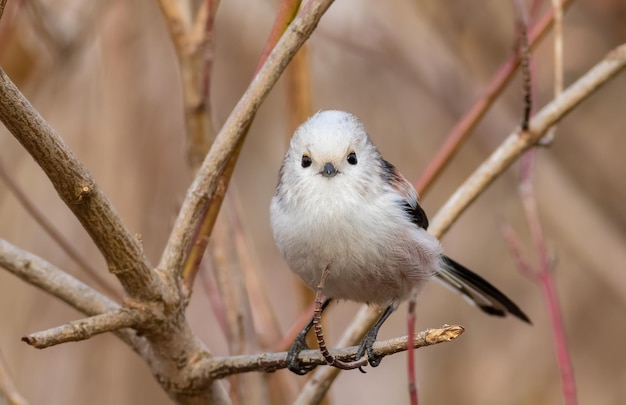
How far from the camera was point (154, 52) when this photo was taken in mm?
3326

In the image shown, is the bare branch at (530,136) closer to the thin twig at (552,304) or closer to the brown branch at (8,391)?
the thin twig at (552,304)

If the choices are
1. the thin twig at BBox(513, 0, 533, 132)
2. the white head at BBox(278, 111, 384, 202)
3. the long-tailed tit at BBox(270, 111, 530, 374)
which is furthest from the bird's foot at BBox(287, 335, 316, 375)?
the thin twig at BBox(513, 0, 533, 132)

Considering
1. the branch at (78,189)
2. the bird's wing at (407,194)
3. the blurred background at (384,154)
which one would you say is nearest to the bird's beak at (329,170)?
the bird's wing at (407,194)

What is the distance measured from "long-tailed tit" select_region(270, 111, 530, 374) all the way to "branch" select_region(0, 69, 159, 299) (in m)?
0.42

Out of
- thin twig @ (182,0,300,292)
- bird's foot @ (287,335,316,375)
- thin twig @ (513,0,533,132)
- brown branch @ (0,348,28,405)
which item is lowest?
brown branch @ (0,348,28,405)

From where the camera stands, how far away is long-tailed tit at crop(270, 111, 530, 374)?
1.69m

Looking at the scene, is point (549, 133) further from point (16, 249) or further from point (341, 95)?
point (341, 95)

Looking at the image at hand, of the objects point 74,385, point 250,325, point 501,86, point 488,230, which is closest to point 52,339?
point 250,325

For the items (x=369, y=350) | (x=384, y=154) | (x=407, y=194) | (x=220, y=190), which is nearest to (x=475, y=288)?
(x=407, y=194)

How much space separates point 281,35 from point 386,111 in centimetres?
203

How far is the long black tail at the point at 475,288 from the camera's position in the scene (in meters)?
2.03

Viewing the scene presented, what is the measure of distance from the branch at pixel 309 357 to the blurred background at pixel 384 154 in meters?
1.11

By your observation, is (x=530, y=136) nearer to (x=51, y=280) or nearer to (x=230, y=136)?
(x=230, y=136)

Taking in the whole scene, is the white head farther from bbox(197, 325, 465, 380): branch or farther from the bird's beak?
bbox(197, 325, 465, 380): branch
